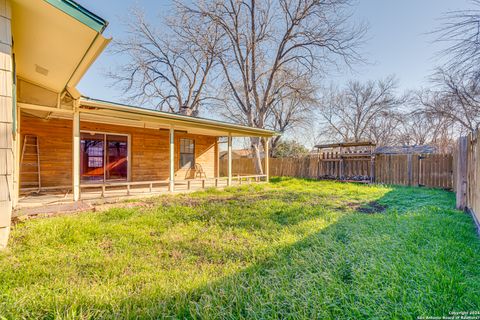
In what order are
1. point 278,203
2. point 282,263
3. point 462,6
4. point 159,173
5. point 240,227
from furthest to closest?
point 159,173
point 278,203
point 240,227
point 462,6
point 282,263

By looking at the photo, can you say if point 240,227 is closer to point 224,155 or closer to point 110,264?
point 110,264

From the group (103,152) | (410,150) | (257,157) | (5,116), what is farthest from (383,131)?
(5,116)

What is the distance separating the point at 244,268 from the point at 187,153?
9257mm

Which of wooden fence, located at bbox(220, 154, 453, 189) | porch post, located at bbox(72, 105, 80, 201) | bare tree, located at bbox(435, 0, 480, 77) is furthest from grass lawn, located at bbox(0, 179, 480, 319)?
wooden fence, located at bbox(220, 154, 453, 189)

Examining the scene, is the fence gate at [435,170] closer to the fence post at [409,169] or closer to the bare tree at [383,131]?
the fence post at [409,169]

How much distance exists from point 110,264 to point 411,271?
319 centimetres

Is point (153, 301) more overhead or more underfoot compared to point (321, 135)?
more underfoot

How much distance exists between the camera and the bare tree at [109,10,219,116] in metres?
18.0

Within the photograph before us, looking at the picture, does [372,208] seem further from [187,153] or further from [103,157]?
[103,157]

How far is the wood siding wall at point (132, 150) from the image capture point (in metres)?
7.28

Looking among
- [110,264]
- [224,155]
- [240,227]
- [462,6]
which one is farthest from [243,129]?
[224,155]

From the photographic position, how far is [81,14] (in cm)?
305

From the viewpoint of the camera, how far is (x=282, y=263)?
2.69 meters

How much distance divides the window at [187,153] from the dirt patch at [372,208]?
7.96 m
